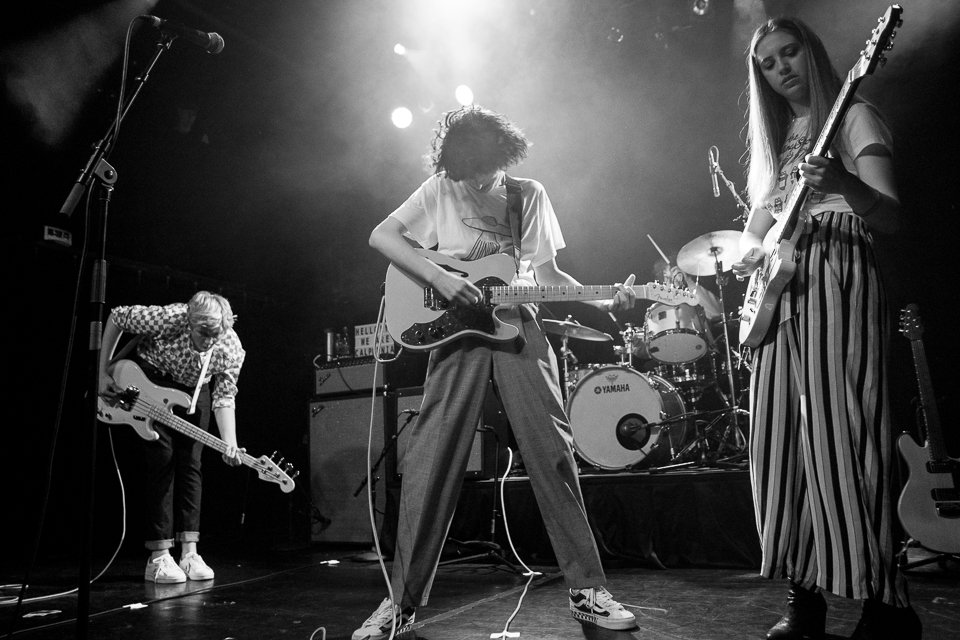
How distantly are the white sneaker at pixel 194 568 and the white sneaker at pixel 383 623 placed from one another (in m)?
2.36

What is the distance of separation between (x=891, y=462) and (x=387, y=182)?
21.6 feet

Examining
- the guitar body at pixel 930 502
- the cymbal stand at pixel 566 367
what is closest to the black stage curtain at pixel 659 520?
the guitar body at pixel 930 502

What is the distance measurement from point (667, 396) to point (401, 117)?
13.7ft

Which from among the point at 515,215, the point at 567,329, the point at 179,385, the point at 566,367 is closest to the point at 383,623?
the point at 567,329

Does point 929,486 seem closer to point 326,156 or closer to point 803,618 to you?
point 803,618

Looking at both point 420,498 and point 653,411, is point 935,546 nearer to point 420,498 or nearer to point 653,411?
point 653,411

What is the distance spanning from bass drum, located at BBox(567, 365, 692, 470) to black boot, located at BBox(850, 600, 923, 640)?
326 cm

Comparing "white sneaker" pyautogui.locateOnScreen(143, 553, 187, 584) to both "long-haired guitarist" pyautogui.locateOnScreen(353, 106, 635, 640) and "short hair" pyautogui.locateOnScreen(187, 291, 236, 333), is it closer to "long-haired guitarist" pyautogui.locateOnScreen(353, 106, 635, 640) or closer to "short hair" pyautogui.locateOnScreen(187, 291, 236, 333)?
"short hair" pyautogui.locateOnScreen(187, 291, 236, 333)

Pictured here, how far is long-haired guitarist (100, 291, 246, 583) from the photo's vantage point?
438 centimetres

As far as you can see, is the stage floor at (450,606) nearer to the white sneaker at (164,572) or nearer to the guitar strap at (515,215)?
the white sneaker at (164,572)

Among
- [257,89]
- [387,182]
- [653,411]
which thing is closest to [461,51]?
[387,182]

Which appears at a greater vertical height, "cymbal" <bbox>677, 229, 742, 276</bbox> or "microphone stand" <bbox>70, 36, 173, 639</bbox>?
"cymbal" <bbox>677, 229, 742, 276</bbox>

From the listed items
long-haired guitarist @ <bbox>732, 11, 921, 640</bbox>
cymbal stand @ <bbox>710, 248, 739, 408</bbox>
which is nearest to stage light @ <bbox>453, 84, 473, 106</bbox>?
cymbal stand @ <bbox>710, 248, 739, 408</bbox>

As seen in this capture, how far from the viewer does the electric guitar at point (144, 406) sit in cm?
442
